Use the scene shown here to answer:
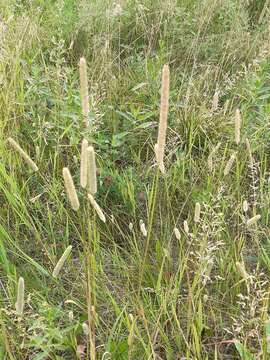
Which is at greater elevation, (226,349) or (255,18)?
(255,18)

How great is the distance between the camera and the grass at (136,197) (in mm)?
1352

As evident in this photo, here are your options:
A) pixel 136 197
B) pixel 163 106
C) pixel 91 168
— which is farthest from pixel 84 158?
pixel 136 197

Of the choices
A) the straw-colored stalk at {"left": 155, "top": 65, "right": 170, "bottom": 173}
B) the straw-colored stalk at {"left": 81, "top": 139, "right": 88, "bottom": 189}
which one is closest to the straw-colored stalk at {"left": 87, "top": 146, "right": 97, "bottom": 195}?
the straw-colored stalk at {"left": 81, "top": 139, "right": 88, "bottom": 189}

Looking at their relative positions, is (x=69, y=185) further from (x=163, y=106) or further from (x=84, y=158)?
(x=163, y=106)

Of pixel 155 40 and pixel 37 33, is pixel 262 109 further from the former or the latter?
pixel 37 33

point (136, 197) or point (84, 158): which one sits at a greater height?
point (84, 158)

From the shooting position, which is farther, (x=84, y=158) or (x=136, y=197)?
(x=136, y=197)

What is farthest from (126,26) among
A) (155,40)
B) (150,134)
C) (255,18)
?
(150,134)

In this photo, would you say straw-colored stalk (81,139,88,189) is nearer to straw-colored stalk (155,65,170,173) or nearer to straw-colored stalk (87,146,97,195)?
straw-colored stalk (87,146,97,195)

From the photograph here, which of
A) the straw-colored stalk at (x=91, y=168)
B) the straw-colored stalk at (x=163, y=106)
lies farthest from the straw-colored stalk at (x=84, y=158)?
the straw-colored stalk at (x=163, y=106)

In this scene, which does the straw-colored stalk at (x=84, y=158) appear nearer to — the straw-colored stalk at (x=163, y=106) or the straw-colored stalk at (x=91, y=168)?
the straw-colored stalk at (x=91, y=168)

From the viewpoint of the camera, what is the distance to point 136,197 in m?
1.92

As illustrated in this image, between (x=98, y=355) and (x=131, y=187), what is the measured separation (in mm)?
653

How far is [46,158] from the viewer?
206cm
